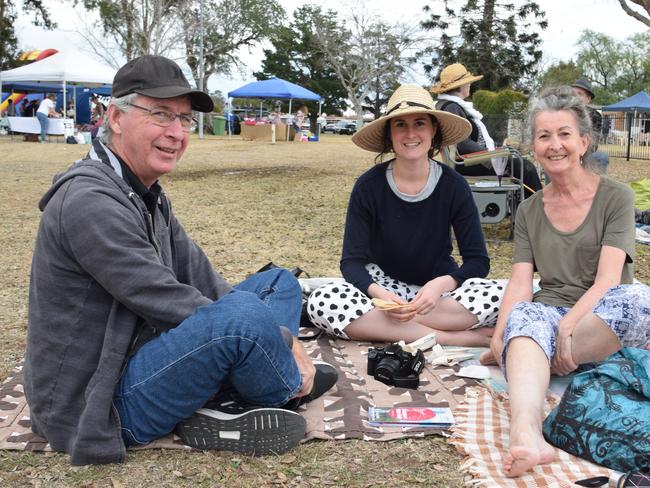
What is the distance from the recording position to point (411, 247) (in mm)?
3938

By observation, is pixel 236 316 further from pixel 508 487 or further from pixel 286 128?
pixel 286 128

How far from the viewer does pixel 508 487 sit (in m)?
2.28

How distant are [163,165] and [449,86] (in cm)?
479

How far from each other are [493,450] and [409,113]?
1918 millimetres

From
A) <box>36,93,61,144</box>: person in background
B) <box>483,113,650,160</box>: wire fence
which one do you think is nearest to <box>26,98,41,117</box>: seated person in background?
<box>36,93,61,144</box>: person in background

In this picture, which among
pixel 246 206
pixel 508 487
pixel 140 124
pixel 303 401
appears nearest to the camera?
pixel 508 487

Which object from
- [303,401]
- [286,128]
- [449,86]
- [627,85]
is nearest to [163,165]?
[303,401]

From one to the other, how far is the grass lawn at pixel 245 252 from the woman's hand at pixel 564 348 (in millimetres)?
627

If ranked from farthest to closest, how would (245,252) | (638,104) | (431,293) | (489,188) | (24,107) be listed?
(24,107) < (638,104) < (489,188) < (245,252) < (431,293)

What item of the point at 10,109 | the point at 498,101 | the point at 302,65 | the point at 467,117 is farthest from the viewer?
the point at 302,65

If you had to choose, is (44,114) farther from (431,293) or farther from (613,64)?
(613,64)

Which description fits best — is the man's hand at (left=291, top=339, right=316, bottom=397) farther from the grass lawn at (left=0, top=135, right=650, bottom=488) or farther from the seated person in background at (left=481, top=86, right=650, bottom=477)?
the seated person in background at (left=481, top=86, right=650, bottom=477)

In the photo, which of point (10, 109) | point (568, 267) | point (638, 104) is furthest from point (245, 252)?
point (10, 109)

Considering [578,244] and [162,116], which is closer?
[162,116]
